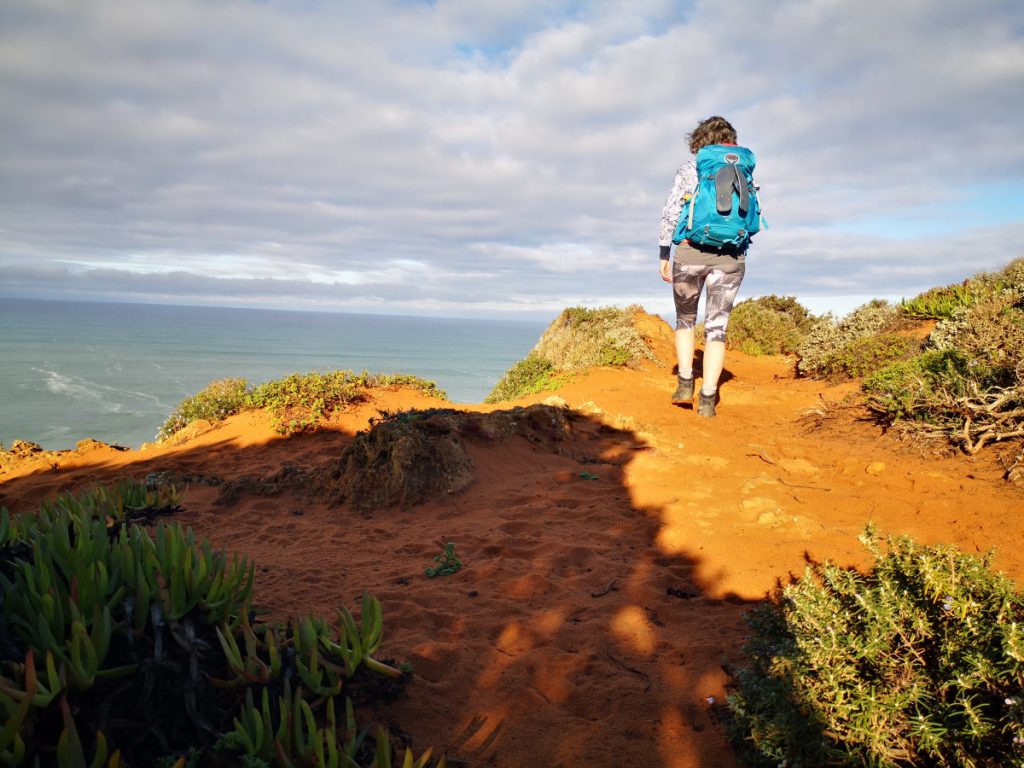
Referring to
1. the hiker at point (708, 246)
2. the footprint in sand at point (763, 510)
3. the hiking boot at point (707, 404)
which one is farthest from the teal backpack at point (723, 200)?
the footprint in sand at point (763, 510)

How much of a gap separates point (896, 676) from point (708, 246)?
504cm

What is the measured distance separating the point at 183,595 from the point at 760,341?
14.3 m

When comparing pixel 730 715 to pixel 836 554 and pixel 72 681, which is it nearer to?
pixel 836 554

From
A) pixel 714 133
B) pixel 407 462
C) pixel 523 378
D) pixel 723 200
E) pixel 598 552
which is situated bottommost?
pixel 598 552

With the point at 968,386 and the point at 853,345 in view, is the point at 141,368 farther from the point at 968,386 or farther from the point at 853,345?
the point at 968,386

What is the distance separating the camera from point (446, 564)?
355cm

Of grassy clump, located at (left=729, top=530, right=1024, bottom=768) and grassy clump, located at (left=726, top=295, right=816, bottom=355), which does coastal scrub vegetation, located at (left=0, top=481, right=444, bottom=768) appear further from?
grassy clump, located at (left=726, top=295, right=816, bottom=355)

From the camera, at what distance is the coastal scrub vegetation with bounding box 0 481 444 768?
1645mm

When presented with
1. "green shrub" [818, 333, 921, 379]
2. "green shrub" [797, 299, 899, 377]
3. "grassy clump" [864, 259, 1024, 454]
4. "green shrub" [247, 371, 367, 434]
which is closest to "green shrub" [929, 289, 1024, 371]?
"grassy clump" [864, 259, 1024, 454]

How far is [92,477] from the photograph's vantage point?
22.2 ft

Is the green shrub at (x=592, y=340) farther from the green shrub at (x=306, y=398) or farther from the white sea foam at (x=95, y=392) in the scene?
the white sea foam at (x=95, y=392)

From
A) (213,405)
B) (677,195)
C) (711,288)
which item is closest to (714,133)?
(677,195)

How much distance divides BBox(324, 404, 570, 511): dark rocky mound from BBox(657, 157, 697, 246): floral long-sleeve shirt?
278cm

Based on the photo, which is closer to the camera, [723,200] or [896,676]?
[896,676]
